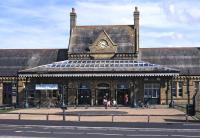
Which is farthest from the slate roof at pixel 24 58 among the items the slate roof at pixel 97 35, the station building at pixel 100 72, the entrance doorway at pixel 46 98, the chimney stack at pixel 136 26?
the chimney stack at pixel 136 26

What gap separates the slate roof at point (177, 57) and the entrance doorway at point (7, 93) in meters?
18.1

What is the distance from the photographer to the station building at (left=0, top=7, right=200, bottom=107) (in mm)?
57281

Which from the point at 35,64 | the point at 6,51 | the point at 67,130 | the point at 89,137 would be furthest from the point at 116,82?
the point at 89,137

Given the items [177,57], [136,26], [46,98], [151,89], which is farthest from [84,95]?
[177,57]

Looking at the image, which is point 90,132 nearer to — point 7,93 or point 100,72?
point 100,72

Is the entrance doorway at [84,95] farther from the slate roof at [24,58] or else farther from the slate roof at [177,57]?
the slate roof at [177,57]

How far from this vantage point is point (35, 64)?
218 ft

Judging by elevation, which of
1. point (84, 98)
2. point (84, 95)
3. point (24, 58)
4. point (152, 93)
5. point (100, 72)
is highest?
point (24, 58)

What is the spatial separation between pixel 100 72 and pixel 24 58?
15.3 m

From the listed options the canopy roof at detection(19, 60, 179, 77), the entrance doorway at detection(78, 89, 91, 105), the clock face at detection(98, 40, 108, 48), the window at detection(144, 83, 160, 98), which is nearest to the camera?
the canopy roof at detection(19, 60, 179, 77)

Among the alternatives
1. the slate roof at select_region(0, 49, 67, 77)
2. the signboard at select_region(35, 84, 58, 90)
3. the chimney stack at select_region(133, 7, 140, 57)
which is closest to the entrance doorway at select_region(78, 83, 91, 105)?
the signboard at select_region(35, 84, 58, 90)

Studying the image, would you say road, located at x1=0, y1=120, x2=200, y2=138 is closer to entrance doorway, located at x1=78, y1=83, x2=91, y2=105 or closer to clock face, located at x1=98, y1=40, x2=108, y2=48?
entrance doorway, located at x1=78, y1=83, x2=91, y2=105

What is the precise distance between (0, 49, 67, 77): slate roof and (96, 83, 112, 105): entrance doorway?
9527mm

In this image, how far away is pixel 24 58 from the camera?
6794 cm
